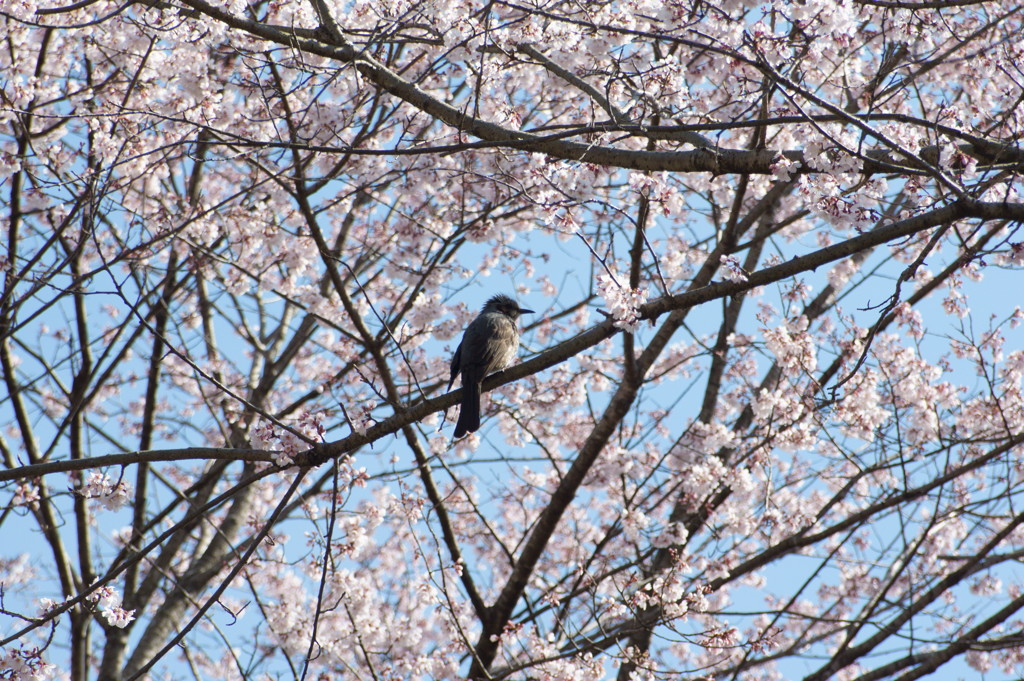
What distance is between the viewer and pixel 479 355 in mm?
6148

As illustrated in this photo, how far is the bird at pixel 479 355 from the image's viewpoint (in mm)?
5621

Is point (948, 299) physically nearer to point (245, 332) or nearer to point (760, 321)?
point (760, 321)

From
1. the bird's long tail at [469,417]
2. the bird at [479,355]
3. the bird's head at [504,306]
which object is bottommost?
the bird's long tail at [469,417]

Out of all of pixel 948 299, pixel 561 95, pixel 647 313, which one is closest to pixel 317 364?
pixel 561 95

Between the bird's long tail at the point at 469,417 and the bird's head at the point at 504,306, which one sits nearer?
the bird's long tail at the point at 469,417

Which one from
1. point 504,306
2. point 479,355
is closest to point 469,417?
point 479,355

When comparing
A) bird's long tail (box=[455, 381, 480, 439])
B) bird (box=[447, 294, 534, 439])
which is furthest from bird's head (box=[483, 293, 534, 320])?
bird's long tail (box=[455, 381, 480, 439])

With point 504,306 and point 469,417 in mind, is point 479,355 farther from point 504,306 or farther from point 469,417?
point 504,306

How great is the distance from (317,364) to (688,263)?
5438 millimetres

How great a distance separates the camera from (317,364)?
1159 cm

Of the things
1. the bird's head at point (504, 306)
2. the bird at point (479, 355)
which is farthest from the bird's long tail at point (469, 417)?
the bird's head at point (504, 306)

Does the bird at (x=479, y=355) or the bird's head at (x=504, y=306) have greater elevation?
the bird's head at (x=504, y=306)

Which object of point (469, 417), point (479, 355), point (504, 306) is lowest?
point (469, 417)

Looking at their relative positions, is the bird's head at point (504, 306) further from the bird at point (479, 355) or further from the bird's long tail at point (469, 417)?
the bird's long tail at point (469, 417)
